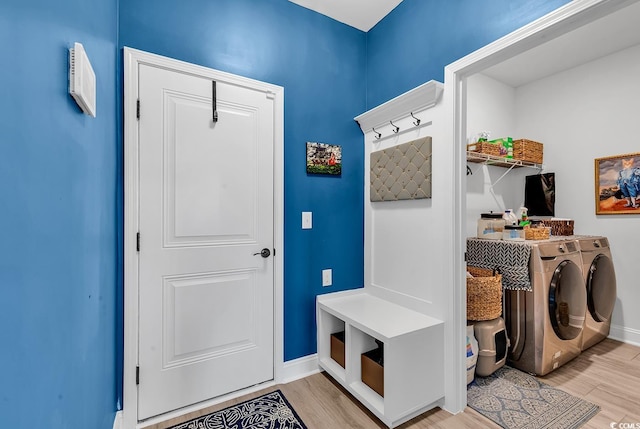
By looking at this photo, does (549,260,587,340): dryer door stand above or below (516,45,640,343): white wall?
below

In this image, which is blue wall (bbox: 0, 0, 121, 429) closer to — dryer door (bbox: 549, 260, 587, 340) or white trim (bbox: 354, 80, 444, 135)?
white trim (bbox: 354, 80, 444, 135)

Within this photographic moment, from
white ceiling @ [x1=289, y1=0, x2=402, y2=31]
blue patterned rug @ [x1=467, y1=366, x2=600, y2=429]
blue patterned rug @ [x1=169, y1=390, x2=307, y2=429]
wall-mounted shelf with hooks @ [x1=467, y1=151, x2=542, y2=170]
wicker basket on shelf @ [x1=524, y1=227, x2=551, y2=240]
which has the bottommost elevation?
blue patterned rug @ [x1=467, y1=366, x2=600, y2=429]

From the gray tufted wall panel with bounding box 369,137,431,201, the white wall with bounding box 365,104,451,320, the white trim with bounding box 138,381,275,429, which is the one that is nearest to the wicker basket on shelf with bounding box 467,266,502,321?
the white wall with bounding box 365,104,451,320

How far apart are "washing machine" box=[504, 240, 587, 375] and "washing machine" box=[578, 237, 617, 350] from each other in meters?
0.17

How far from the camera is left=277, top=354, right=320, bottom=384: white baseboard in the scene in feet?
7.00

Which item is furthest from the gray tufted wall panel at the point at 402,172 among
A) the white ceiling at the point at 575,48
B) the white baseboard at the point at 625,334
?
the white baseboard at the point at 625,334

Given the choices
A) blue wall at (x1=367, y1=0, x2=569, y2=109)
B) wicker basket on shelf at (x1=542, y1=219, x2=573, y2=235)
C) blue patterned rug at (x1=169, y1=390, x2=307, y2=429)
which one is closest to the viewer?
blue wall at (x1=367, y1=0, x2=569, y2=109)

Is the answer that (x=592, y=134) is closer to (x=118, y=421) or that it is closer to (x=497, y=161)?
(x=497, y=161)

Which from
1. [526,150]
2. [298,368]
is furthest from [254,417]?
[526,150]

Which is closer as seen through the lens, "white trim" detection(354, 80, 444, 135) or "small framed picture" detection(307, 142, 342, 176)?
"white trim" detection(354, 80, 444, 135)

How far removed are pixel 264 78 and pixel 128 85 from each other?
0.84 m

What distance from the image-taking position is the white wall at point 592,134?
282 cm

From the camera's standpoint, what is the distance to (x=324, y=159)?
2.30 m

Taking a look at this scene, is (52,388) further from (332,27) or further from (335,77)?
(332,27)
